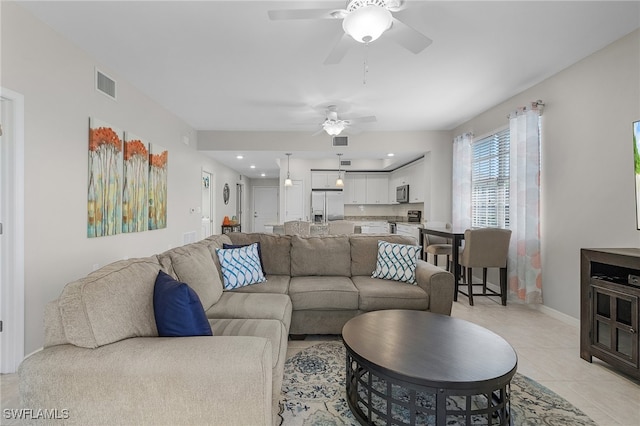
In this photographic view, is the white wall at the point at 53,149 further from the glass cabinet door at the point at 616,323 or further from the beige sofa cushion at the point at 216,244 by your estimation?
the glass cabinet door at the point at 616,323

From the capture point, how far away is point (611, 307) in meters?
2.15

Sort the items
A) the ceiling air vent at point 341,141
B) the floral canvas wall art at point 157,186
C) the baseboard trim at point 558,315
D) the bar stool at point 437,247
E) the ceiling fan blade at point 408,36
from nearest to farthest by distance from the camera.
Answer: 1. the ceiling fan blade at point 408,36
2. the baseboard trim at point 558,315
3. the floral canvas wall art at point 157,186
4. the bar stool at point 437,247
5. the ceiling air vent at point 341,141

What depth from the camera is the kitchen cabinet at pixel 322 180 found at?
8055mm

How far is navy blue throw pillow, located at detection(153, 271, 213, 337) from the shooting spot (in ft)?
4.31

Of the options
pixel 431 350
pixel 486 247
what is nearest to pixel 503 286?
pixel 486 247

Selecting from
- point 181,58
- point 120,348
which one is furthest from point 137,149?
point 120,348

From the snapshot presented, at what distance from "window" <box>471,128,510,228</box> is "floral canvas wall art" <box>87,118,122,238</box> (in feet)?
16.0

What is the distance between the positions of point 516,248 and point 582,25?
7.78ft

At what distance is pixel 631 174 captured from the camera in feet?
8.25

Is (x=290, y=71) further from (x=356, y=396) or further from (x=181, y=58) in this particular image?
(x=356, y=396)

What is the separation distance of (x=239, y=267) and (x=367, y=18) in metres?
2.13

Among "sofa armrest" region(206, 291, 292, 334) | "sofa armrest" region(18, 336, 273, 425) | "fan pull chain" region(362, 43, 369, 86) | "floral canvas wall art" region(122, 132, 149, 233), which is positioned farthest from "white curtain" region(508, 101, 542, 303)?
"floral canvas wall art" region(122, 132, 149, 233)

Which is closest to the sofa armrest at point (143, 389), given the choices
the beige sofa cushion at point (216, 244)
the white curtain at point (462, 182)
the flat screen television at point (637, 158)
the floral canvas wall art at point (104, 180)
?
the beige sofa cushion at point (216, 244)

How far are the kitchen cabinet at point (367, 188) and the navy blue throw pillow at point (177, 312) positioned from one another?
23.3ft
